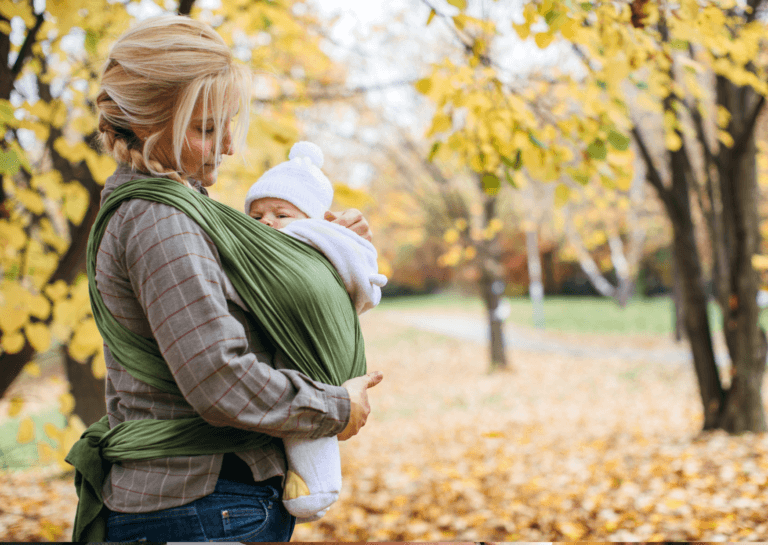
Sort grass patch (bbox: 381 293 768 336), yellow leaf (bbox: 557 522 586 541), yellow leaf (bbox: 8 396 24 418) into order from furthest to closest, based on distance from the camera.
Answer: 1. grass patch (bbox: 381 293 768 336)
2. yellow leaf (bbox: 557 522 586 541)
3. yellow leaf (bbox: 8 396 24 418)

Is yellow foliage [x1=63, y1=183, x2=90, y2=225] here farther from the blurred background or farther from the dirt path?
the dirt path

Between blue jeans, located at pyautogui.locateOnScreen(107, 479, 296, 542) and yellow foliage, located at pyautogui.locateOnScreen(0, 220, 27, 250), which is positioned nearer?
blue jeans, located at pyautogui.locateOnScreen(107, 479, 296, 542)

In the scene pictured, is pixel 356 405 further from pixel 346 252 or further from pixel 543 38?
pixel 543 38

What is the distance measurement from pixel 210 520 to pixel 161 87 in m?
0.81

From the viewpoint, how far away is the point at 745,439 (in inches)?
196

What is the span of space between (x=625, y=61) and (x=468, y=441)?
209 inches

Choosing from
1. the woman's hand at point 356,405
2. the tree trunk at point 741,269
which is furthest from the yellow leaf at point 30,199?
the tree trunk at point 741,269

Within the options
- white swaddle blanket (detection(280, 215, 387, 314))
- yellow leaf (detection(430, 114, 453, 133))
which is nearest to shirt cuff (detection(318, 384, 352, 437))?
white swaddle blanket (detection(280, 215, 387, 314))

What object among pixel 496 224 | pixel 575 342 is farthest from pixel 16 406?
pixel 575 342

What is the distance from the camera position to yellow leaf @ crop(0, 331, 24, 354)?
279 cm

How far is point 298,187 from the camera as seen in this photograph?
4.86 ft

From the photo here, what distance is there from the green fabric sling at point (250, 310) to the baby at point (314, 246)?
95 mm

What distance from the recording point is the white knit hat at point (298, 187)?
1461mm

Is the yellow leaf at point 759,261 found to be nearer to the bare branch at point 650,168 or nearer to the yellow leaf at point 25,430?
the bare branch at point 650,168
